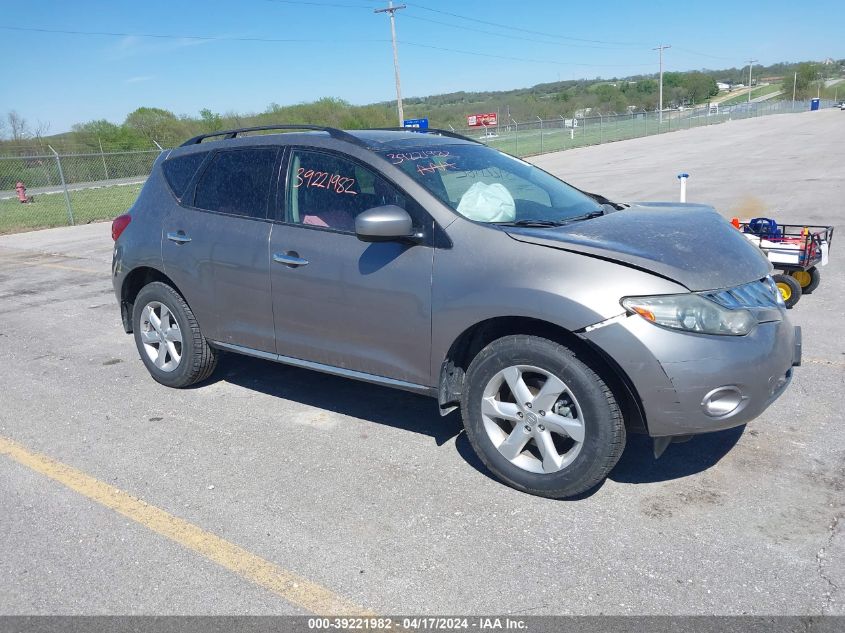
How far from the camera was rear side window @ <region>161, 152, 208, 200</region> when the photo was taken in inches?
197

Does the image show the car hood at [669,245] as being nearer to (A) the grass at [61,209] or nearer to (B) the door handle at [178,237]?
(B) the door handle at [178,237]

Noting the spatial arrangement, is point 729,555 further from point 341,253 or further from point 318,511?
point 341,253

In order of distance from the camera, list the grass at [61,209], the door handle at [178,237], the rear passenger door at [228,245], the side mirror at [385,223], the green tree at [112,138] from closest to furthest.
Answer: the side mirror at [385,223], the rear passenger door at [228,245], the door handle at [178,237], the grass at [61,209], the green tree at [112,138]

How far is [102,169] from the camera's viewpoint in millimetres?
35812

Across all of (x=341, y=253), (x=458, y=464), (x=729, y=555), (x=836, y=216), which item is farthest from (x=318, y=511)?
(x=836, y=216)

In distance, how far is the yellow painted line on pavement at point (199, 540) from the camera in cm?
285

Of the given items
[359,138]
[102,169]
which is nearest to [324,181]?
[359,138]

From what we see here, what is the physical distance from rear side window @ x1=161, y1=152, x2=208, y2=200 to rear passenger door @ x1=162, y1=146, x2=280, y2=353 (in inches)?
2.6

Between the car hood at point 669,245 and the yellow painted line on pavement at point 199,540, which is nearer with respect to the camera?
the yellow painted line on pavement at point 199,540

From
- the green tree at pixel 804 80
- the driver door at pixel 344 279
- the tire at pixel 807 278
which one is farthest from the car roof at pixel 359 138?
the green tree at pixel 804 80

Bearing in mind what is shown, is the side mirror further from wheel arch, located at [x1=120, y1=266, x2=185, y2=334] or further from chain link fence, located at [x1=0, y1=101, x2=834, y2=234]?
chain link fence, located at [x1=0, y1=101, x2=834, y2=234]

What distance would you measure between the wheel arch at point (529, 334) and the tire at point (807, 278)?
4.50 m

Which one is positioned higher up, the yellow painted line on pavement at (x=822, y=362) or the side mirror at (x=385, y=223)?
the side mirror at (x=385, y=223)

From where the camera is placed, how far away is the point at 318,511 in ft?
11.5
